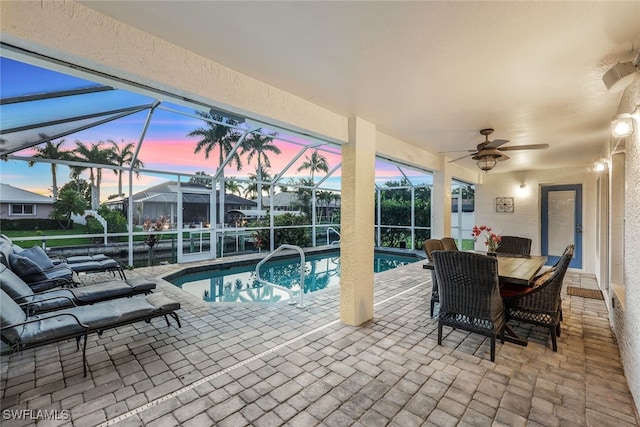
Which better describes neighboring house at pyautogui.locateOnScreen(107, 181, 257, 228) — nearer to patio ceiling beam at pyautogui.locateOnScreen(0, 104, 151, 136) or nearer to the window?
the window

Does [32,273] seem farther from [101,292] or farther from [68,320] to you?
[68,320]

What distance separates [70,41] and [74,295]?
10.7 feet

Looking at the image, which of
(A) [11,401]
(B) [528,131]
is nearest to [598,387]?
(B) [528,131]

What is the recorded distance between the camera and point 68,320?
9.20ft

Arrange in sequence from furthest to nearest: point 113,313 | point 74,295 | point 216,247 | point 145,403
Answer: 1. point 216,247
2. point 74,295
3. point 113,313
4. point 145,403

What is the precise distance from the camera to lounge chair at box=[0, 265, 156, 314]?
3234 millimetres

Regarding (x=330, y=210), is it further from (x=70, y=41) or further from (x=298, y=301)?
(x=70, y=41)

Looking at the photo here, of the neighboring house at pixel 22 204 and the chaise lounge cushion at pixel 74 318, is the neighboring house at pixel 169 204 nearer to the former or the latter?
the neighboring house at pixel 22 204

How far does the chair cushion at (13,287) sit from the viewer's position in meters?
3.17

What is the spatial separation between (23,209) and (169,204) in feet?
9.65

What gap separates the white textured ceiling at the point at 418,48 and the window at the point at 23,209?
7107 mm

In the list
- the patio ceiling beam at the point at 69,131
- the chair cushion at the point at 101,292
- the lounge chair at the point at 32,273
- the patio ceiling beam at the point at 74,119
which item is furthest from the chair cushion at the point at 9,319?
the patio ceiling beam at the point at 69,131

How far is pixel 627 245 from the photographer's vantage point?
8.63 feet

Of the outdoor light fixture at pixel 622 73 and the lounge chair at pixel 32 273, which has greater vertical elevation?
the outdoor light fixture at pixel 622 73
